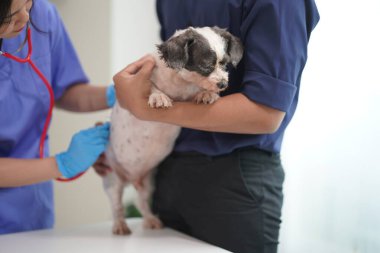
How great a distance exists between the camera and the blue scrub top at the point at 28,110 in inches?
53.9

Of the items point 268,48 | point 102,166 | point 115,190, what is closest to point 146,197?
point 115,190

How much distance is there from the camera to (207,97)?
110 cm

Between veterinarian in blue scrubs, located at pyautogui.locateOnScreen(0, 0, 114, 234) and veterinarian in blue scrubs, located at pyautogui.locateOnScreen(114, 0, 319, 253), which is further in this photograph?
veterinarian in blue scrubs, located at pyautogui.locateOnScreen(0, 0, 114, 234)

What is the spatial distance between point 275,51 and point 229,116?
0.21 metres

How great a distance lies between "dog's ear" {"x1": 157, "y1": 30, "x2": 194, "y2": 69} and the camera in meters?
1.11

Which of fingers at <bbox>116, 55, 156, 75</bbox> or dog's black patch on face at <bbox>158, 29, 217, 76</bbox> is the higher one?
dog's black patch on face at <bbox>158, 29, 217, 76</bbox>

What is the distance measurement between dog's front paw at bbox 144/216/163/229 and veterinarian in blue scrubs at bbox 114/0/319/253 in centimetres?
9

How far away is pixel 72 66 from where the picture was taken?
1.67 metres

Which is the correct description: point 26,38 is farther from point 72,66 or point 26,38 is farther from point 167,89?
point 167,89

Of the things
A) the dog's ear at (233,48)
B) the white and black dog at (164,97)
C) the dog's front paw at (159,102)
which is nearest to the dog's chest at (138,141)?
the white and black dog at (164,97)

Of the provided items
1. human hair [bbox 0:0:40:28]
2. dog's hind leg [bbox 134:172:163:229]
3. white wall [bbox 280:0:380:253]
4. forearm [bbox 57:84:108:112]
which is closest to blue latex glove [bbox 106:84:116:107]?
forearm [bbox 57:84:108:112]

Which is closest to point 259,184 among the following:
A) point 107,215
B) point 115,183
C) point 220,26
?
point 220,26

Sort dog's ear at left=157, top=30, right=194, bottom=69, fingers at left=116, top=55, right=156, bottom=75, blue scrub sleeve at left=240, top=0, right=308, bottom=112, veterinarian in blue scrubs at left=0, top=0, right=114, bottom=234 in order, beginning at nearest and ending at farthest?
blue scrub sleeve at left=240, top=0, right=308, bottom=112, dog's ear at left=157, top=30, right=194, bottom=69, fingers at left=116, top=55, right=156, bottom=75, veterinarian in blue scrubs at left=0, top=0, right=114, bottom=234

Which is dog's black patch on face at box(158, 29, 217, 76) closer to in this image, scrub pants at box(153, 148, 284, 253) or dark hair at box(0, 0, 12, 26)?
scrub pants at box(153, 148, 284, 253)
